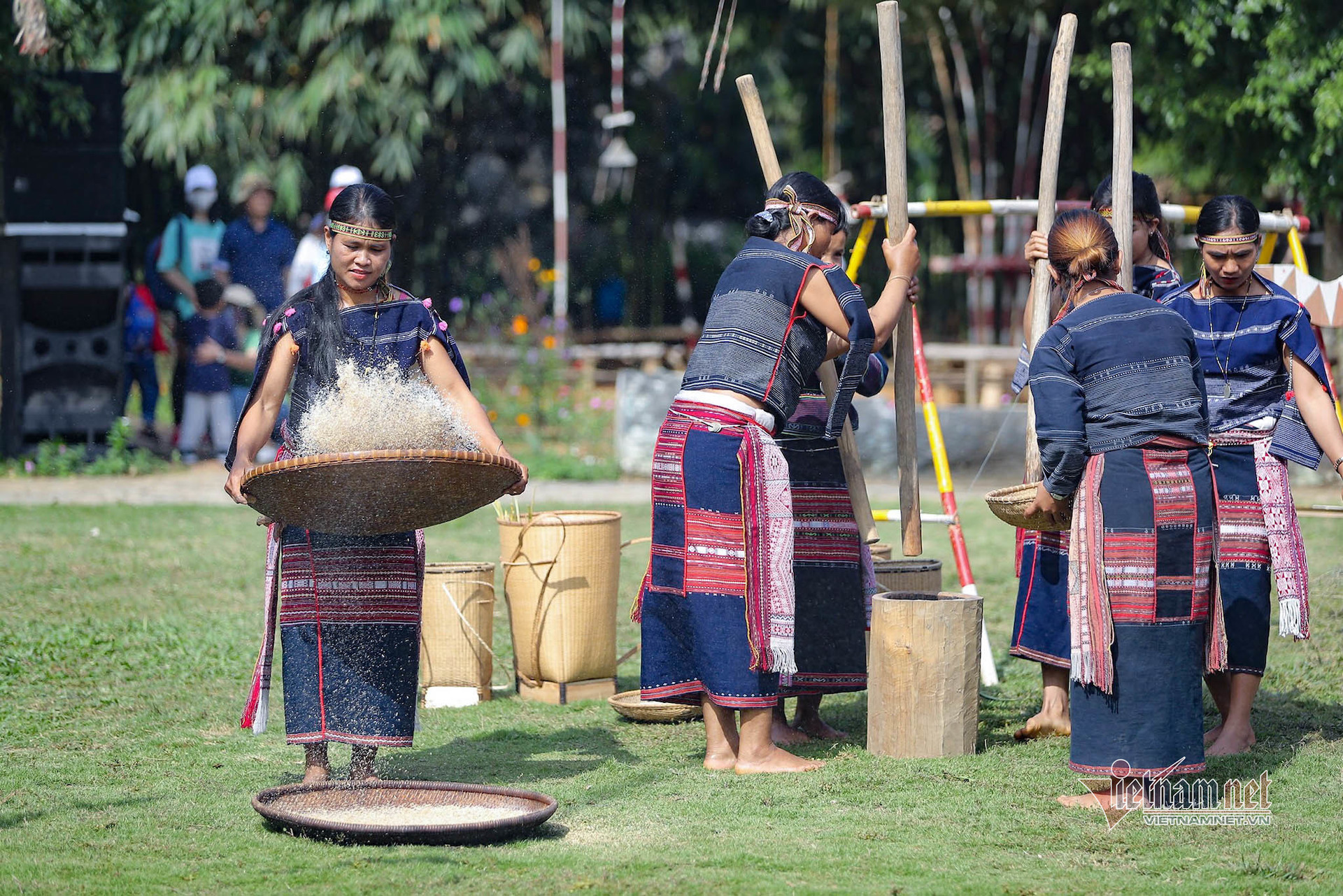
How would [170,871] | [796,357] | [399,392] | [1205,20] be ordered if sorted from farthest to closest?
1. [1205,20]
2. [796,357]
3. [399,392]
4. [170,871]

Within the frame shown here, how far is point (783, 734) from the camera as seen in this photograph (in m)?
5.20

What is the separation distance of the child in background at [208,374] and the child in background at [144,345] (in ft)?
2.35

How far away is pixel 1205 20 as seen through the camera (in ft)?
33.1

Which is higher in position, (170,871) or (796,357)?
(796,357)

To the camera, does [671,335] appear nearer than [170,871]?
No

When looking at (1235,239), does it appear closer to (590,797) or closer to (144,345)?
(590,797)

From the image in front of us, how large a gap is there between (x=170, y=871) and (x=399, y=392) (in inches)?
52.9

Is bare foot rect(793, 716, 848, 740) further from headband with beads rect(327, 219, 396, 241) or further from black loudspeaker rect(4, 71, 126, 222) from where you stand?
black loudspeaker rect(4, 71, 126, 222)

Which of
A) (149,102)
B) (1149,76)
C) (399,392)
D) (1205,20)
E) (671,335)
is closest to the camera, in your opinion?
(399,392)

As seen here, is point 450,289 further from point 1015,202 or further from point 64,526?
point 1015,202

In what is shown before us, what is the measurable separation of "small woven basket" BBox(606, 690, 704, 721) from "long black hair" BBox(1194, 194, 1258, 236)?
2361 mm

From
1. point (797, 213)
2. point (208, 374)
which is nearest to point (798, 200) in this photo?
point (797, 213)

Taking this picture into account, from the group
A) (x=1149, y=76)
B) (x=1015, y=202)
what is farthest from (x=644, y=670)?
(x=1149, y=76)

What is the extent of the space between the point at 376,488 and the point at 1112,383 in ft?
6.49
